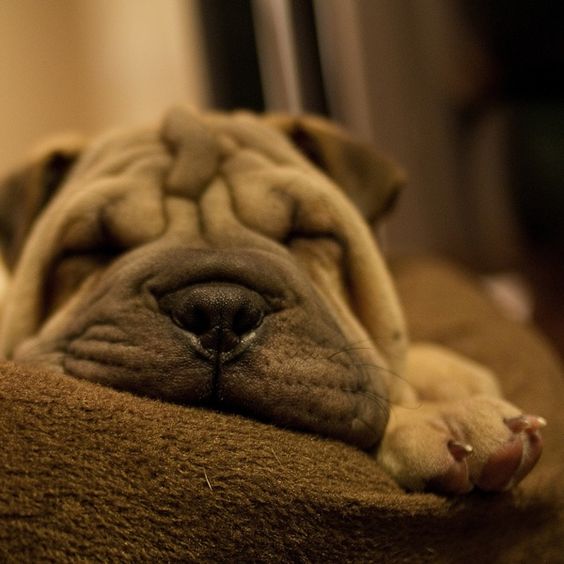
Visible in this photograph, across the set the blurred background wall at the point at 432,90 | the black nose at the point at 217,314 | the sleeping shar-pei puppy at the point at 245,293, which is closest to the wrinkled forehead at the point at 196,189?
the sleeping shar-pei puppy at the point at 245,293

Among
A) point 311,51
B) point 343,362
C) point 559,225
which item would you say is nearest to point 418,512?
point 343,362

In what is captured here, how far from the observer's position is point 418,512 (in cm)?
92

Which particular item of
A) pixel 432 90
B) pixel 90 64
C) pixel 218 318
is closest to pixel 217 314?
pixel 218 318

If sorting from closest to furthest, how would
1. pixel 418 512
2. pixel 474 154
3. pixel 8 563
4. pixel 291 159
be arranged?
pixel 8 563, pixel 418 512, pixel 291 159, pixel 474 154

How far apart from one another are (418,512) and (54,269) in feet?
2.67

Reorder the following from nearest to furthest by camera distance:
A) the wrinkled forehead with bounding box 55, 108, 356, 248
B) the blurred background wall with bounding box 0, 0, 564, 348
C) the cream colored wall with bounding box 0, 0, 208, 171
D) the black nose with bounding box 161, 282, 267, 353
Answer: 1. the black nose with bounding box 161, 282, 267, 353
2. the wrinkled forehead with bounding box 55, 108, 356, 248
3. the blurred background wall with bounding box 0, 0, 564, 348
4. the cream colored wall with bounding box 0, 0, 208, 171

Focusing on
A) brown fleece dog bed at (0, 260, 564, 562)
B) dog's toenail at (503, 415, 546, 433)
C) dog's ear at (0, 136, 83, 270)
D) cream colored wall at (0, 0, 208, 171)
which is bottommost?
dog's toenail at (503, 415, 546, 433)

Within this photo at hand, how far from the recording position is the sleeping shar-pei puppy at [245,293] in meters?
0.95

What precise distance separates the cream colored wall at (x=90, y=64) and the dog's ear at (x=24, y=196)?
2175 millimetres

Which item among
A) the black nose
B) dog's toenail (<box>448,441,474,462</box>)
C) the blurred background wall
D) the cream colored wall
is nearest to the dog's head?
the black nose

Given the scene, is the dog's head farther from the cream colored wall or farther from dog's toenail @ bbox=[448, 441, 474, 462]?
the cream colored wall

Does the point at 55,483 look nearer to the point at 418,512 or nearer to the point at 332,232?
the point at 418,512

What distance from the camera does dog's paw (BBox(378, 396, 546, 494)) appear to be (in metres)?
0.98

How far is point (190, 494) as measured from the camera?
0.82 meters
